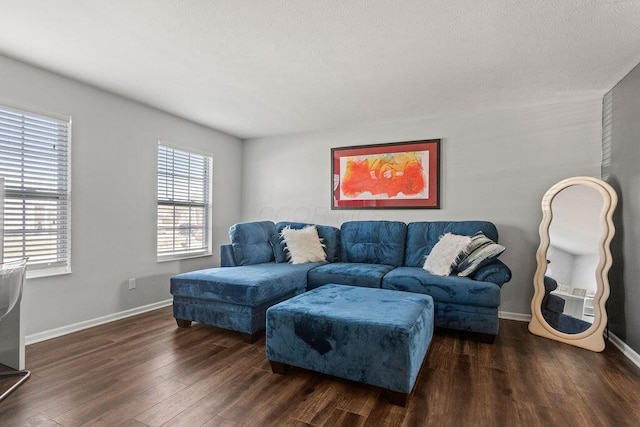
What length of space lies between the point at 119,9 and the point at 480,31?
7.34 feet

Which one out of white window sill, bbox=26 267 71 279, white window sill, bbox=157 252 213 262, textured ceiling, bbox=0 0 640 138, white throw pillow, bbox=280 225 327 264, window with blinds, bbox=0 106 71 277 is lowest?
white window sill, bbox=157 252 213 262

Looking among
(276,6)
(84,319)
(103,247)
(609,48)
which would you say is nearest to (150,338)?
(84,319)

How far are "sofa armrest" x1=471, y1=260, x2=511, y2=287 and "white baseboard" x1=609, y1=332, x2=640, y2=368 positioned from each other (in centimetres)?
93

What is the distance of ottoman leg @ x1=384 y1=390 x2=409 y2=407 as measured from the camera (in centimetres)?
180

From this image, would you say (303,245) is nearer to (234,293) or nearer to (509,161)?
(234,293)

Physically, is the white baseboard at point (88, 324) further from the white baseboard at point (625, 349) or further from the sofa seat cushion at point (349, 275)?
the white baseboard at point (625, 349)

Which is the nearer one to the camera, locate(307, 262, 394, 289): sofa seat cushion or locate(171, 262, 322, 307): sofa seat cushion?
locate(171, 262, 322, 307): sofa seat cushion

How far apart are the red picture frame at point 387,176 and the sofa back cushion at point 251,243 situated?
3.49ft

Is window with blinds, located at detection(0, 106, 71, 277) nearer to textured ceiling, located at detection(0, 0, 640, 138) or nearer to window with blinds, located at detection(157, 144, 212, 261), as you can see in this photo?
textured ceiling, located at detection(0, 0, 640, 138)

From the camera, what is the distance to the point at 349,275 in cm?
332

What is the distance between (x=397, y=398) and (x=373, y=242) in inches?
86.8

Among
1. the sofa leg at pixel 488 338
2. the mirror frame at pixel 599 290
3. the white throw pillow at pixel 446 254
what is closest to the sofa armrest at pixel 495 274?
the white throw pillow at pixel 446 254

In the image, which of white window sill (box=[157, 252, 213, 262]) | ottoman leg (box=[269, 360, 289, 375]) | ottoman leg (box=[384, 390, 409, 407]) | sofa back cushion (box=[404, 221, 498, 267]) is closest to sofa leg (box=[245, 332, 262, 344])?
ottoman leg (box=[269, 360, 289, 375])

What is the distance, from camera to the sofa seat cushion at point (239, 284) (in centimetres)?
272
